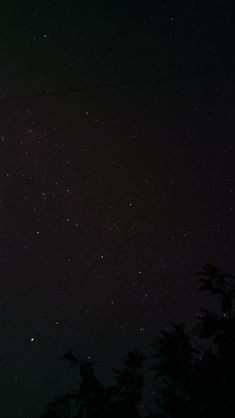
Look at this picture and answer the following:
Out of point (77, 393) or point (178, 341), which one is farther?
point (77, 393)

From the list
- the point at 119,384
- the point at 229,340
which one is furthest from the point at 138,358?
the point at 229,340

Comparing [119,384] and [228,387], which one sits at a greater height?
[228,387]

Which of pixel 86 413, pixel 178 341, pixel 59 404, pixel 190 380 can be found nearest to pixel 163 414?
pixel 190 380

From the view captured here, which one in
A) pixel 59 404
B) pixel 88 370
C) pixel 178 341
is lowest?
pixel 59 404

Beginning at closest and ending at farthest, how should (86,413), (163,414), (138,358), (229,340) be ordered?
1. (229,340)
2. (163,414)
3. (86,413)
4. (138,358)

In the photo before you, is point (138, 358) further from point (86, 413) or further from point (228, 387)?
point (228, 387)

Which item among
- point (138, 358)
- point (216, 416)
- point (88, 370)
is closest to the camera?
point (216, 416)

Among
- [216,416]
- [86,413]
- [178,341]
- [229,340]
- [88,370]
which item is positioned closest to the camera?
[216,416]

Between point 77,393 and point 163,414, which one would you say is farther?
point 77,393

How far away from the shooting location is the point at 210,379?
9.41 feet

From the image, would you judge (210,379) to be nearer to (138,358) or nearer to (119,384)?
(119,384)

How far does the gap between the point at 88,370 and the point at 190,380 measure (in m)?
1.15

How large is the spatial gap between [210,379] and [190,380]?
0.71ft

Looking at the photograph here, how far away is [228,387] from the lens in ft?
8.90
